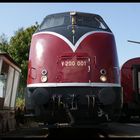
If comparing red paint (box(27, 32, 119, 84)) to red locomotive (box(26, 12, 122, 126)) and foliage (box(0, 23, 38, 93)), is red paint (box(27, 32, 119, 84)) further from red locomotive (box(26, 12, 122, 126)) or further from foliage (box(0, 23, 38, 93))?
foliage (box(0, 23, 38, 93))

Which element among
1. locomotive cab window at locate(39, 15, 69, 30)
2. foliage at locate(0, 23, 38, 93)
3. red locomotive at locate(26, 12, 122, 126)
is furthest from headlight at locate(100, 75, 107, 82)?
foliage at locate(0, 23, 38, 93)

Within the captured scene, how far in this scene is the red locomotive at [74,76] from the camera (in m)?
10.4

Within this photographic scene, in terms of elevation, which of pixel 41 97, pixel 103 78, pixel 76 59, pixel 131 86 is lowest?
pixel 41 97

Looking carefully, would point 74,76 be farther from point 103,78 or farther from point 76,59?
point 103,78

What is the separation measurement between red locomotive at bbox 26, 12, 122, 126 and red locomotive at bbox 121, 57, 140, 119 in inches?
200

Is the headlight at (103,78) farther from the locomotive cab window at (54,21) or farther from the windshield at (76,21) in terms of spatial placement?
the locomotive cab window at (54,21)

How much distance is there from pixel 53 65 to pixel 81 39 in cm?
96


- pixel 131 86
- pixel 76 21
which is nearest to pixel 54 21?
pixel 76 21

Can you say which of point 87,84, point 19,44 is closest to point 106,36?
point 87,84

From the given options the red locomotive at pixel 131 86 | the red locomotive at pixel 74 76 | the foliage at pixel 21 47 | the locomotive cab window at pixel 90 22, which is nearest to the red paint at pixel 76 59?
the red locomotive at pixel 74 76

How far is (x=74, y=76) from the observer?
34.9ft

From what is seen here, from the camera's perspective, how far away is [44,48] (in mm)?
11055

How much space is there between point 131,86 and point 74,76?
6242mm

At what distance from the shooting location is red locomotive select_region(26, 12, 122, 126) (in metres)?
10.4
